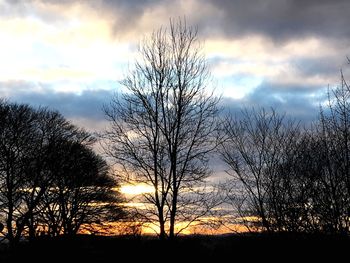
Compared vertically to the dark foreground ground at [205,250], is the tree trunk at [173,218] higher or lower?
higher

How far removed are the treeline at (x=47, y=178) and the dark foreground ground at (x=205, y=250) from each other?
604 cm

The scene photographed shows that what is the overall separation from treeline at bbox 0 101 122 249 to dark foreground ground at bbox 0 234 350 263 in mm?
6044

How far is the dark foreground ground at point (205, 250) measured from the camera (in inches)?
680

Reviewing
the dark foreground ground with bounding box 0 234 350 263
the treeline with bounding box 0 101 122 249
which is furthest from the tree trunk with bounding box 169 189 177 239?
the treeline with bounding box 0 101 122 249

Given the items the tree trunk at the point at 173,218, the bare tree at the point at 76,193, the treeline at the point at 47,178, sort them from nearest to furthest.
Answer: the tree trunk at the point at 173,218 < the treeline at the point at 47,178 < the bare tree at the point at 76,193

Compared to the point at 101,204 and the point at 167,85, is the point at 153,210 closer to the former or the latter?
the point at 167,85

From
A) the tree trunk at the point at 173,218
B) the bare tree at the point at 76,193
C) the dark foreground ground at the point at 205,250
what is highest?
the bare tree at the point at 76,193

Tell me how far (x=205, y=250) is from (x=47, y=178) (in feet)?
55.6

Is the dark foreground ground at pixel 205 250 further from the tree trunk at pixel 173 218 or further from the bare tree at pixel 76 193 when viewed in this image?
the bare tree at pixel 76 193

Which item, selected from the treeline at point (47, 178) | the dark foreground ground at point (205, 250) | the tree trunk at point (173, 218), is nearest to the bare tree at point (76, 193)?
the treeline at point (47, 178)

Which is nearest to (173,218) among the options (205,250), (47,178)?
(205,250)

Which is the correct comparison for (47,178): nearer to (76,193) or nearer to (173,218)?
(76,193)

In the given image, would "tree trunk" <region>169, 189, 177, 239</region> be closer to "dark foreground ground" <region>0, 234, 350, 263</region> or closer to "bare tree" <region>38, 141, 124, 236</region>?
"dark foreground ground" <region>0, 234, 350, 263</region>

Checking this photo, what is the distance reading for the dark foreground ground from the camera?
56.6ft
